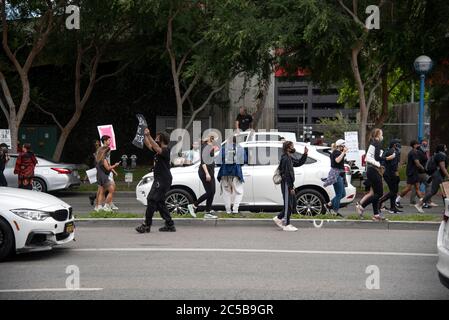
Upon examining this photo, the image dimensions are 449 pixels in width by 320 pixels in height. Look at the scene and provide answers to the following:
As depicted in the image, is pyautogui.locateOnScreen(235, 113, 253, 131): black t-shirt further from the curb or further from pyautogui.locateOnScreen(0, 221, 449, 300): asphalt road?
pyautogui.locateOnScreen(0, 221, 449, 300): asphalt road

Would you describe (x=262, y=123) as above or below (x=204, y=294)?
above

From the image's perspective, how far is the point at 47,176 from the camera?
67.4 ft

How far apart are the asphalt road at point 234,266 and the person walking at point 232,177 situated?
1.38 m

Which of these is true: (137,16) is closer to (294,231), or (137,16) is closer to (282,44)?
(282,44)

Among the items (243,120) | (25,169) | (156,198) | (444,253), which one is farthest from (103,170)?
(444,253)

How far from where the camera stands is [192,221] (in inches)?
522

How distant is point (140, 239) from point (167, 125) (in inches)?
923

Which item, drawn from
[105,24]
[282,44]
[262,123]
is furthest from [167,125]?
[282,44]

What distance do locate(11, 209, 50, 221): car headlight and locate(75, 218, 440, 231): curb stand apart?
3.91 meters

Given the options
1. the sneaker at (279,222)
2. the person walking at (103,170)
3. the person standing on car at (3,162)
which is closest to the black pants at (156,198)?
the sneaker at (279,222)

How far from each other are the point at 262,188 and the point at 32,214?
6.16 meters

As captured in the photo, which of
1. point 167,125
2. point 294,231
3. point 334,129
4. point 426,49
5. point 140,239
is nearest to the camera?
point 140,239

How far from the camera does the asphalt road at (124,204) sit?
1657 cm

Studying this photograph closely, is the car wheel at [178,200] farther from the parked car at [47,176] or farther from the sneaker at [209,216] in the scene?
the parked car at [47,176]
